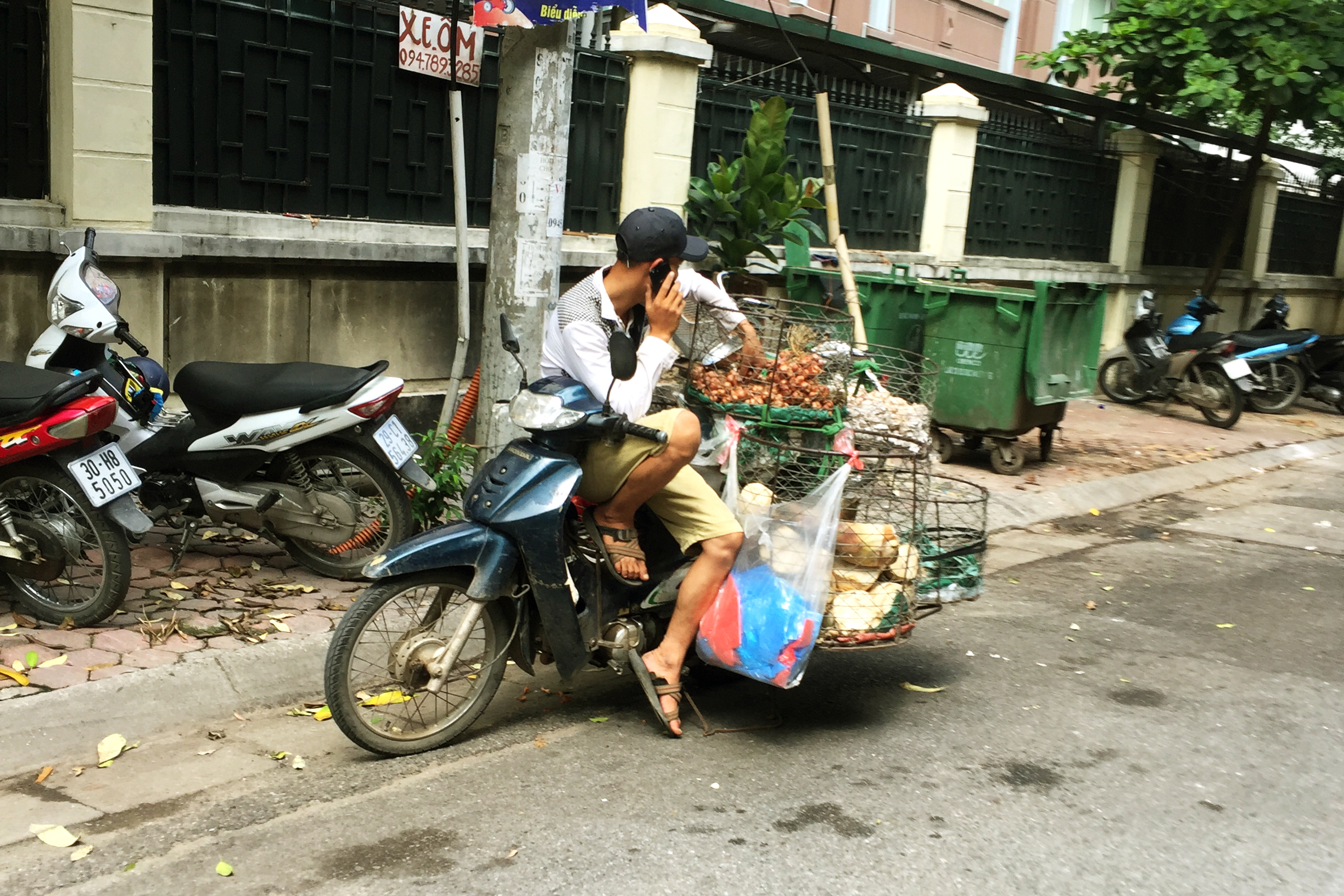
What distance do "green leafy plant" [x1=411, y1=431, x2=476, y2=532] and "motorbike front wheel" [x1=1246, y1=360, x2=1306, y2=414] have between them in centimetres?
1004

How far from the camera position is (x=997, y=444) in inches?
348

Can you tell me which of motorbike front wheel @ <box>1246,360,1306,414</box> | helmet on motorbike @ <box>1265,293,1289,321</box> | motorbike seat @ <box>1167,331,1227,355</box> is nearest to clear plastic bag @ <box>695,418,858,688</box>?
motorbike seat @ <box>1167,331,1227,355</box>

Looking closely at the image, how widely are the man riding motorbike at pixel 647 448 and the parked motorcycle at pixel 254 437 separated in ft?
4.31

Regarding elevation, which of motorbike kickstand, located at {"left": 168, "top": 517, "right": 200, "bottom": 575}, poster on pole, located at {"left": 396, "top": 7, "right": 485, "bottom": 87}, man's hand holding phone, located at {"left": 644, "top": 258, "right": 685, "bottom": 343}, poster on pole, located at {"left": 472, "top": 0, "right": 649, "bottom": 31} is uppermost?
poster on pole, located at {"left": 396, "top": 7, "right": 485, "bottom": 87}

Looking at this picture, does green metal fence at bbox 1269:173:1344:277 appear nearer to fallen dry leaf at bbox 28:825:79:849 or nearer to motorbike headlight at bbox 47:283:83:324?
motorbike headlight at bbox 47:283:83:324

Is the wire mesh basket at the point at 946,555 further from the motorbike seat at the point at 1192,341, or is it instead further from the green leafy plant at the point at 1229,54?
the green leafy plant at the point at 1229,54

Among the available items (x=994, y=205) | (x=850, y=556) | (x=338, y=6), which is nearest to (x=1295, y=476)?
(x=994, y=205)

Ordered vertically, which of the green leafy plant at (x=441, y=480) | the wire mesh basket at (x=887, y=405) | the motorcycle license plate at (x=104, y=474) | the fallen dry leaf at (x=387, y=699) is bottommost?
the fallen dry leaf at (x=387, y=699)

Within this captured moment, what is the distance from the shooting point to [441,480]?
5594 mm

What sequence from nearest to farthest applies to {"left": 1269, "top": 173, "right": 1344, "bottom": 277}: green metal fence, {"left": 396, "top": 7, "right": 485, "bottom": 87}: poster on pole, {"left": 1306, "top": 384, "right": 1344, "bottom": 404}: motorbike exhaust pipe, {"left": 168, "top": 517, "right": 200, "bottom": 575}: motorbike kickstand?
{"left": 168, "top": 517, "right": 200, "bottom": 575}: motorbike kickstand, {"left": 396, "top": 7, "right": 485, "bottom": 87}: poster on pole, {"left": 1306, "top": 384, "right": 1344, "bottom": 404}: motorbike exhaust pipe, {"left": 1269, "top": 173, "right": 1344, "bottom": 277}: green metal fence

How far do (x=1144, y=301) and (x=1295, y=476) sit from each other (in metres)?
2.78

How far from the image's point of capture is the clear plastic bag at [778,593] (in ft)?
12.8

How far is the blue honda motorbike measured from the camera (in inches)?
145

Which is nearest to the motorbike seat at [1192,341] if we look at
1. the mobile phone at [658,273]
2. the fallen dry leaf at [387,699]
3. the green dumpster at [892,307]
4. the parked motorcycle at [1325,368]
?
the parked motorcycle at [1325,368]
